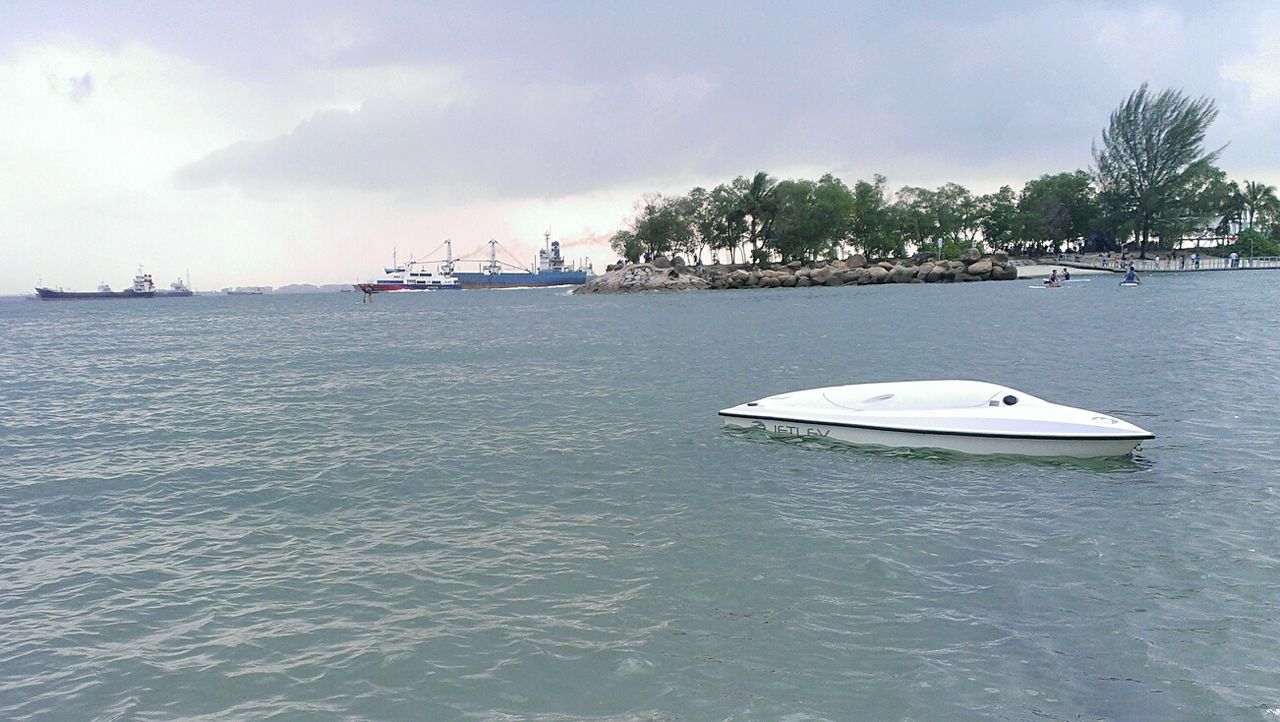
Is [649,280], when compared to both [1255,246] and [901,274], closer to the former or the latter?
[901,274]

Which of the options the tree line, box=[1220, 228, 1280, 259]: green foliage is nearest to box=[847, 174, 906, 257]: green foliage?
the tree line

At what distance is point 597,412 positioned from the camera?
71.6 feet

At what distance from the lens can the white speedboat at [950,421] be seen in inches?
562

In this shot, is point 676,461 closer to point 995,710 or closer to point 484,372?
point 995,710

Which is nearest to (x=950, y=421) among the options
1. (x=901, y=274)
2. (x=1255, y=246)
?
(x=901, y=274)

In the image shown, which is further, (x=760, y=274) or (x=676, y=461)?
(x=760, y=274)

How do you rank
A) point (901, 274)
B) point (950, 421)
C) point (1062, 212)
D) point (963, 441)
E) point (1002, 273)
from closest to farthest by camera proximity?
point (963, 441), point (950, 421), point (1002, 273), point (901, 274), point (1062, 212)

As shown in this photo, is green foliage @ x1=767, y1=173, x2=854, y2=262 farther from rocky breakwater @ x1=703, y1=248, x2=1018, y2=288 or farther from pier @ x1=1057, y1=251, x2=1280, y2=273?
pier @ x1=1057, y1=251, x2=1280, y2=273

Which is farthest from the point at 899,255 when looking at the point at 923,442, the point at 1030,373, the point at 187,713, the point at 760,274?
the point at 187,713

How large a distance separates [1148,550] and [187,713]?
11161 millimetres

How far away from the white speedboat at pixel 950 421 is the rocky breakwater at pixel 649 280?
124588 millimetres

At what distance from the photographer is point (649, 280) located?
144500 mm

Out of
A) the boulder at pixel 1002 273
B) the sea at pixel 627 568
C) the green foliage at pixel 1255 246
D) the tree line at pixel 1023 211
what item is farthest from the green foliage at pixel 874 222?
the sea at pixel 627 568

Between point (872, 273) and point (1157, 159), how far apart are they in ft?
186
